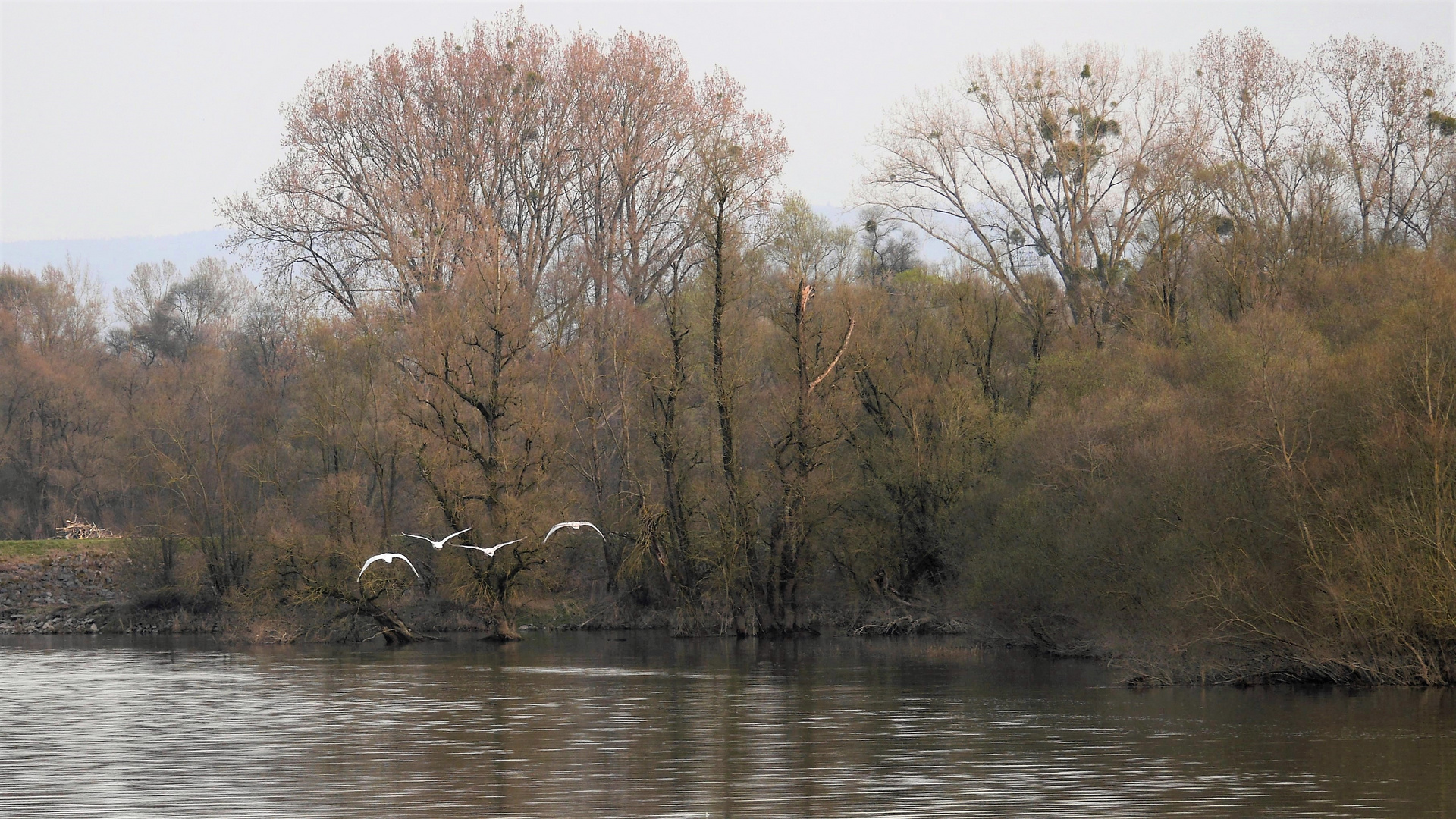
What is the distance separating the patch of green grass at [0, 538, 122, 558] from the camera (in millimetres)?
59938

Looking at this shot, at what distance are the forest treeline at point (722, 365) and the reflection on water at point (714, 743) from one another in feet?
17.8

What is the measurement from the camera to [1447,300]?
26234 millimetres

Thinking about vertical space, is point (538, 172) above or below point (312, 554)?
above

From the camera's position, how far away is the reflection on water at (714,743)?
656 inches

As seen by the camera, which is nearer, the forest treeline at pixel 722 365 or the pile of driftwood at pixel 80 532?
the forest treeline at pixel 722 365

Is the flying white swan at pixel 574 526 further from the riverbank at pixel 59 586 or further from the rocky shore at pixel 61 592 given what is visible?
the riverbank at pixel 59 586

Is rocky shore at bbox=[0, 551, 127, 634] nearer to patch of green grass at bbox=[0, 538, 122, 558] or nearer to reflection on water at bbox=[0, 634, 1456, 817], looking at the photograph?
patch of green grass at bbox=[0, 538, 122, 558]

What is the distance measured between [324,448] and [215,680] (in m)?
18.0

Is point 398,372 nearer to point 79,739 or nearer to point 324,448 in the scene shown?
point 324,448

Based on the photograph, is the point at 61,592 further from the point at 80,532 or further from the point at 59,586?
the point at 80,532

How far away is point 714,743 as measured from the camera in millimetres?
22406

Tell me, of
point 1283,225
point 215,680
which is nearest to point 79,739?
point 215,680

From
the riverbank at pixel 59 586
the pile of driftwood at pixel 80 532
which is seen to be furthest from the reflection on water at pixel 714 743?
the pile of driftwood at pixel 80 532

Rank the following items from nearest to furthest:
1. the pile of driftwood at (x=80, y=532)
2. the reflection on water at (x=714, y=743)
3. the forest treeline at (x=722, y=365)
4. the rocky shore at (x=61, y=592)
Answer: the reflection on water at (x=714, y=743)
the forest treeline at (x=722, y=365)
the rocky shore at (x=61, y=592)
the pile of driftwood at (x=80, y=532)
